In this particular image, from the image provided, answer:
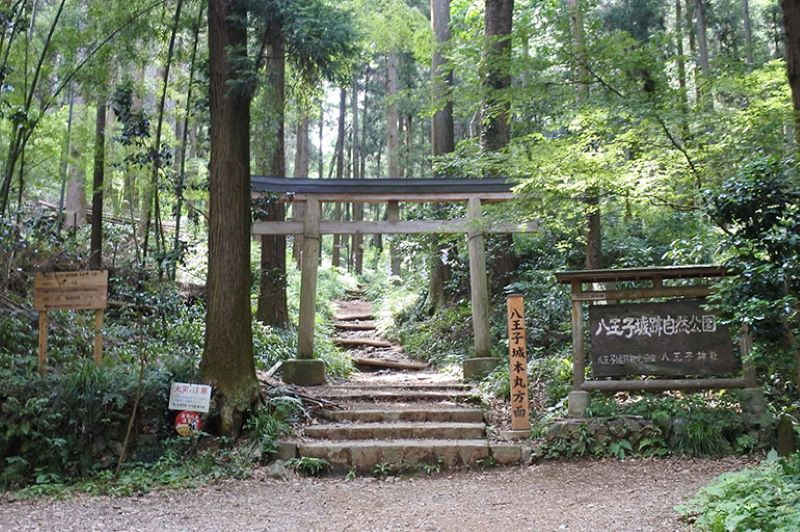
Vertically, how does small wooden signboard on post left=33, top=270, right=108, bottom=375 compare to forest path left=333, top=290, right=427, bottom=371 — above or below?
above

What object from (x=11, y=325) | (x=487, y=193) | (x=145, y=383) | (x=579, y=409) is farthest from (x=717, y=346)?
(x=11, y=325)

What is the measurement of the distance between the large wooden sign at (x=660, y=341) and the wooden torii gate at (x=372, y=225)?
2.39 m

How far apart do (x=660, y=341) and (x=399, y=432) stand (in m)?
3.17

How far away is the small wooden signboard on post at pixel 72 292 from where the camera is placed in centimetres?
716

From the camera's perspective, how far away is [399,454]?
653 centimetres

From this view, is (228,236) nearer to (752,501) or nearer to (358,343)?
(752,501)

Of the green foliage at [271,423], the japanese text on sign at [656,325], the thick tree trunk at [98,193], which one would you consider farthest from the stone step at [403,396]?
the thick tree trunk at [98,193]

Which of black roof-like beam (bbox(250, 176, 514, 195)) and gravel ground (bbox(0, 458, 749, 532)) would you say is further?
black roof-like beam (bbox(250, 176, 514, 195))

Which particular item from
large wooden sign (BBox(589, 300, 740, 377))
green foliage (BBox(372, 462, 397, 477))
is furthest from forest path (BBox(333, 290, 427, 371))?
green foliage (BBox(372, 462, 397, 477))

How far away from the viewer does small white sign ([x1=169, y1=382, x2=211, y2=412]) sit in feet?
20.9

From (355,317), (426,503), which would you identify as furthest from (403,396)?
(355,317)

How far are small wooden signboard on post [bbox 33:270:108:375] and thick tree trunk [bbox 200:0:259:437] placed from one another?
139cm

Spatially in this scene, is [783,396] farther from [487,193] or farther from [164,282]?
[164,282]

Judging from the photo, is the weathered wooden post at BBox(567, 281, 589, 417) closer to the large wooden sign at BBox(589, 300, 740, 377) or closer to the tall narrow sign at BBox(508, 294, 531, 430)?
the large wooden sign at BBox(589, 300, 740, 377)
